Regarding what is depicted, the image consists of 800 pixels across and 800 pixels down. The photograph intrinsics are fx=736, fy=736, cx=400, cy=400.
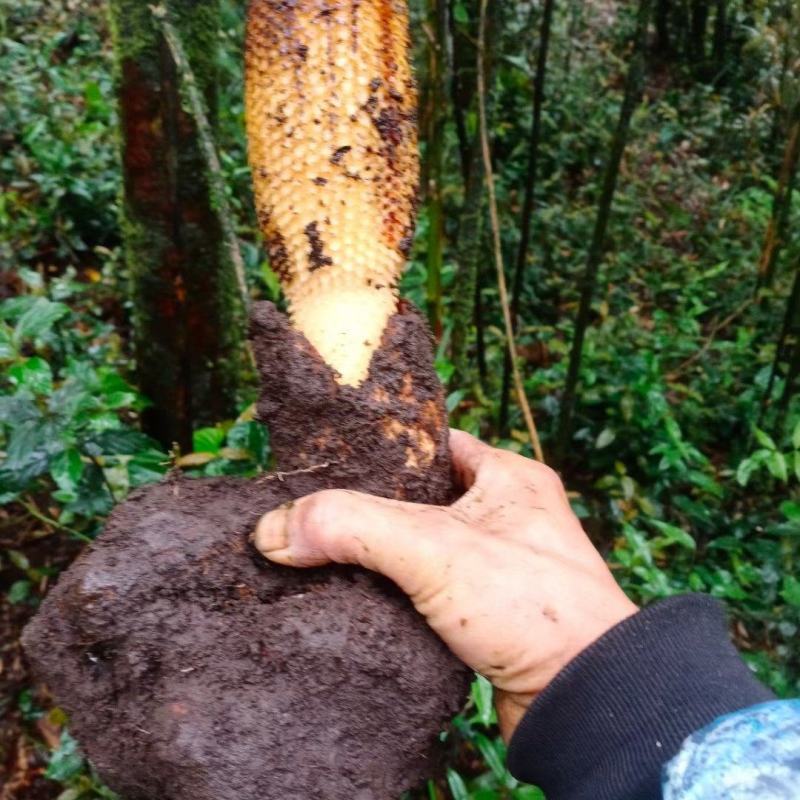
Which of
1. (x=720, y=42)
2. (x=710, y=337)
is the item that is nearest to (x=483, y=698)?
(x=710, y=337)

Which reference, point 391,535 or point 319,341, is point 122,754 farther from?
point 319,341

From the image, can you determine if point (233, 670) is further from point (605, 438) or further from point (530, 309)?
point (530, 309)

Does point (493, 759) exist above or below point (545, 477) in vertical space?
below

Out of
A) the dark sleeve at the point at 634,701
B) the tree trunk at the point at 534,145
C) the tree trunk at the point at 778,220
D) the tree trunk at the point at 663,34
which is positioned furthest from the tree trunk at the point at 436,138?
the tree trunk at the point at 663,34

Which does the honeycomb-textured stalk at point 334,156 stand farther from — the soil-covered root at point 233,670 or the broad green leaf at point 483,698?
the broad green leaf at point 483,698

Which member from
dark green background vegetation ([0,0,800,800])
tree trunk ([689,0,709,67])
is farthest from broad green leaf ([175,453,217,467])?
tree trunk ([689,0,709,67])

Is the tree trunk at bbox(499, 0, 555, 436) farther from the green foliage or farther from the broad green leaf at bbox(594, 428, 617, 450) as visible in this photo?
the green foliage
